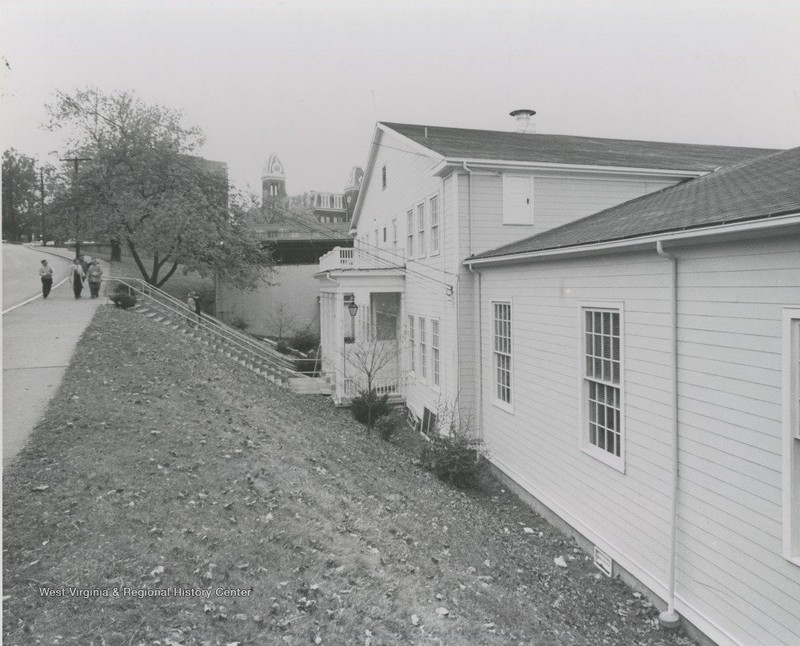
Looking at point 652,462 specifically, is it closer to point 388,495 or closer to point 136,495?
point 388,495

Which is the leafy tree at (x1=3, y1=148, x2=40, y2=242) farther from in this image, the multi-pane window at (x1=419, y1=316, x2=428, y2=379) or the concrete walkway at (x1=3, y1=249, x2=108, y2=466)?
the multi-pane window at (x1=419, y1=316, x2=428, y2=379)

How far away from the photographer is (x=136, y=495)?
720 centimetres

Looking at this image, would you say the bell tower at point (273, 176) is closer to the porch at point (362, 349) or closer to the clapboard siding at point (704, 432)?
the porch at point (362, 349)

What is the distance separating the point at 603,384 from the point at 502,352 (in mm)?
3932

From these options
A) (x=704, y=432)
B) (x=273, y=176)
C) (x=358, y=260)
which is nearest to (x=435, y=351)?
(x=358, y=260)

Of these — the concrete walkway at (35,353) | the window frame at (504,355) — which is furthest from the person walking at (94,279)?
the window frame at (504,355)

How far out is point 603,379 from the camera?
812 centimetres

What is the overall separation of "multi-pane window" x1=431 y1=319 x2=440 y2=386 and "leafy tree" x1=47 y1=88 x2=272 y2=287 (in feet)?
54.0

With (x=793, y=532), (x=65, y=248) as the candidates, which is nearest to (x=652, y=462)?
(x=793, y=532)

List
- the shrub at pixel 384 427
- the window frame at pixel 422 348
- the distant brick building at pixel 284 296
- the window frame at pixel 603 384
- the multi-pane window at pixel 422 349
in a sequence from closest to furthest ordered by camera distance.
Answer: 1. the window frame at pixel 603 384
2. the shrub at pixel 384 427
3. the window frame at pixel 422 348
4. the multi-pane window at pixel 422 349
5. the distant brick building at pixel 284 296

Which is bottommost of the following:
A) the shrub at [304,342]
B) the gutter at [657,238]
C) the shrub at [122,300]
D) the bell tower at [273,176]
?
the shrub at [304,342]

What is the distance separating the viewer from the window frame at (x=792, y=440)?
504cm

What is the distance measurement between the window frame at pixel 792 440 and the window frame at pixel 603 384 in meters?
2.51

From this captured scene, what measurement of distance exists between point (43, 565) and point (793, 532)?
7.25m
